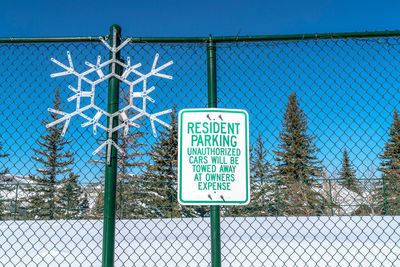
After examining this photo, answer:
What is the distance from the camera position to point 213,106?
6.56 ft

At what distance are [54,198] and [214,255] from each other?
59.0ft

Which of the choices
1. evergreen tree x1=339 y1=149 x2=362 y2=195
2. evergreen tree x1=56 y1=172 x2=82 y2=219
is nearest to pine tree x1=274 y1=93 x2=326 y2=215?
evergreen tree x1=339 y1=149 x2=362 y2=195

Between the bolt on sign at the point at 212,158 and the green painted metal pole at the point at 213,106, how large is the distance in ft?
0.44

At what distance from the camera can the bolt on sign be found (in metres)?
1.84

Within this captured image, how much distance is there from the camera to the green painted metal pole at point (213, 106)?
1932 mm

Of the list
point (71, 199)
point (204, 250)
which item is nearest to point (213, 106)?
point (204, 250)

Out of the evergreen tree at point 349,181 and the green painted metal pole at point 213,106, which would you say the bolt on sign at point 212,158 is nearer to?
the green painted metal pole at point 213,106

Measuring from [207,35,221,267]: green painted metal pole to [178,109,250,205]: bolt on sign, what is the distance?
0.13m

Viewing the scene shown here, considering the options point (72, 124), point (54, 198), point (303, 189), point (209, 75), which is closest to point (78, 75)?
point (72, 124)

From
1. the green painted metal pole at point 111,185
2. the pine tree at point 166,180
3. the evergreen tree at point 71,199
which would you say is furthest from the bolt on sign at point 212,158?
the pine tree at point 166,180

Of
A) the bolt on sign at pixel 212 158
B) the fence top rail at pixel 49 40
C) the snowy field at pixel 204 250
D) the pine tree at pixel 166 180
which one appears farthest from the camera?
the pine tree at pixel 166 180

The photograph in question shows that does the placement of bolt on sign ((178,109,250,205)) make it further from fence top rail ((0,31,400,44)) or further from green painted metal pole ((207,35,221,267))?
fence top rail ((0,31,400,44))

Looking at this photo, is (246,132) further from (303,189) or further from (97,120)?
(303,189)

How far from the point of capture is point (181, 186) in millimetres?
1830
